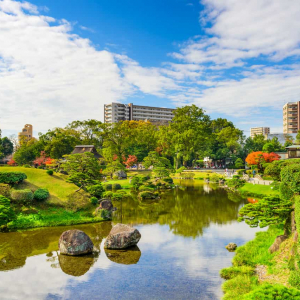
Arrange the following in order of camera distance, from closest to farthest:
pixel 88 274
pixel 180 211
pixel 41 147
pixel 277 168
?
pixel 88 274
pixel 277 168
pixel 180 211
pixel 41 147

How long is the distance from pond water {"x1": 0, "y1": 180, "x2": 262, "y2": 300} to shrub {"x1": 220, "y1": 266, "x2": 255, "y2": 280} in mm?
340

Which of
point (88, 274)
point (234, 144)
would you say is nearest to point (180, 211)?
point (88, 274)

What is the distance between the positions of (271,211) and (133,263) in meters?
7.69

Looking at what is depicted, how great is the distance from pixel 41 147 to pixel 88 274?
5401cm

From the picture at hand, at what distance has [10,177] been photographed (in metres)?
23.2

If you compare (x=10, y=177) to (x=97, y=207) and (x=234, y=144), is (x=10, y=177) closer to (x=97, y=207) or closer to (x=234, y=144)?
(x=97, y=207)

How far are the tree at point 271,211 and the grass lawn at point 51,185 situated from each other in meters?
16.1

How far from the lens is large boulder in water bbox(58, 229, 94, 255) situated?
47.1 ft

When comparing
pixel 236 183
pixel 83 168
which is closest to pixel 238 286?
pixel 83 168

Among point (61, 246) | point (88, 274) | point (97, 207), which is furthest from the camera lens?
point (97, 207)

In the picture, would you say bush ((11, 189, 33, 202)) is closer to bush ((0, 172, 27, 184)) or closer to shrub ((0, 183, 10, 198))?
shrub ((0, 183, 10, 198))

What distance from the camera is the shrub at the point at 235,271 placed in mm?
11477

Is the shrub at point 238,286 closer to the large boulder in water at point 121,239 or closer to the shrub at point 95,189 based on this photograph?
the large boulder in water at point 121,239

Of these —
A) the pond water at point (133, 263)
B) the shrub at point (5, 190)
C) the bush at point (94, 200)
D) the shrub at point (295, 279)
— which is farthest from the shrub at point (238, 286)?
the shrub at point (5, 190)
